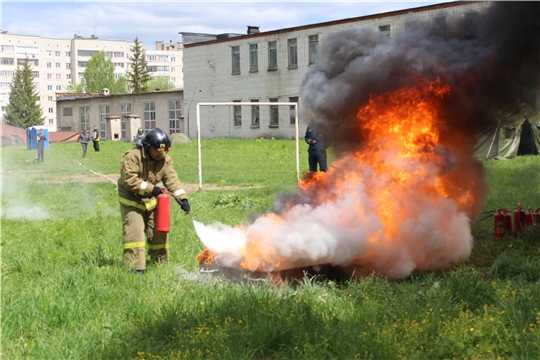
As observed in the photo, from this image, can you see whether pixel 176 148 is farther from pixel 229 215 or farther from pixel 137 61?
pixel 137 61

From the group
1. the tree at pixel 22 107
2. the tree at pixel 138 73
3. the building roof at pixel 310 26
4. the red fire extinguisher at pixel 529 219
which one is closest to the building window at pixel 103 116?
the building roof at pixel 310 26

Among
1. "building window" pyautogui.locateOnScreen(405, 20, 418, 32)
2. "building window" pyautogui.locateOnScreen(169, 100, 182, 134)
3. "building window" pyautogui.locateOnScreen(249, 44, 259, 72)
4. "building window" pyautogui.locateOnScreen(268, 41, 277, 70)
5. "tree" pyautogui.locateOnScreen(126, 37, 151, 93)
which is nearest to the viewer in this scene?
"building window" pyautogui.locateOnScreen(405, 20, 418, 32)

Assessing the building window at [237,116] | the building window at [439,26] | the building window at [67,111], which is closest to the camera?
the building window at [439,26]

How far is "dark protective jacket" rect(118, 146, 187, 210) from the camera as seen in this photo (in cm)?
748

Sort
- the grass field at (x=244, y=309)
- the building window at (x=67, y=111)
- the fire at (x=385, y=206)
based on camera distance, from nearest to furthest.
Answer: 1. the grass field at (x=244, y=309)
2. the fire at (x=385, y=206)
3. the building window at (x=67, y=111)

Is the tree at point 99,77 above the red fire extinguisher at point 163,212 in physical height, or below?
above

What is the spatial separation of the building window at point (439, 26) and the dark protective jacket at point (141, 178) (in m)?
3.78

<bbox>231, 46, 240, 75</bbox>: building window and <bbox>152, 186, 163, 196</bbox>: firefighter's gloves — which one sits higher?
<bbox>231, 46, 240, 75</bbox>: building window

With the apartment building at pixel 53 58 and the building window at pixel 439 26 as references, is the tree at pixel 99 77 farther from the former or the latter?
the building window at pixel 439 26

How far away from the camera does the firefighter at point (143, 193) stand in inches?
297

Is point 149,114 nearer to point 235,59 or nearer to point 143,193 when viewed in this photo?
point 235,59

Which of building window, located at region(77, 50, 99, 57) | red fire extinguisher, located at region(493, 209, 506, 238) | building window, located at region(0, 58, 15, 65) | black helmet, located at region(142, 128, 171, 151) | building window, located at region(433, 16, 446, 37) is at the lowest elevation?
red fire extinguisher, located at region(493, 209, 506, 238)

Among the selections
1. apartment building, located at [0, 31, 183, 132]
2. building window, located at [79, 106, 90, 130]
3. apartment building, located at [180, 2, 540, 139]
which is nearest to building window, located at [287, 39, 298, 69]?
apartment building, located at [180, 2, 540, 139]

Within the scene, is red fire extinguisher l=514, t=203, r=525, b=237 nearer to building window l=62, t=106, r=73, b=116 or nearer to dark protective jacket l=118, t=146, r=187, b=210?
dark protective jacket l=118, t=146, r=187, b=210
